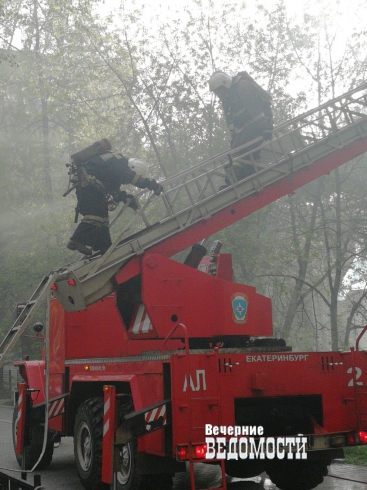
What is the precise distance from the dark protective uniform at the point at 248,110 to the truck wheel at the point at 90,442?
3.39 meters

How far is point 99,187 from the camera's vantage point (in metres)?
7.27

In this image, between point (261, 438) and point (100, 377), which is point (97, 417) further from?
point (261, 438)

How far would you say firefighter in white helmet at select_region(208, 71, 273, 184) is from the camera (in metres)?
8.28

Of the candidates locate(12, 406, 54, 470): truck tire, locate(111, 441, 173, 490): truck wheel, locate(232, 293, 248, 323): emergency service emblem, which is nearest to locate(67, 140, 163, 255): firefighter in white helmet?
locate(232, 293, 248, 323): emergency service emblem

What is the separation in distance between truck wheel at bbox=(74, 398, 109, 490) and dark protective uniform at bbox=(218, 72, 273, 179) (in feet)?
11.1

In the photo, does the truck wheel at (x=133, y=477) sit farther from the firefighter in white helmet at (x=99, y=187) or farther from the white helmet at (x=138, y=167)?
the white helmet at (x=138, y=167)

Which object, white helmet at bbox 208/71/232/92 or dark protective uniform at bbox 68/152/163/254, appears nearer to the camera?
dark protective uniform at bbox 68/152/163/254

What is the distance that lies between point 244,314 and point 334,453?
5.65 feet

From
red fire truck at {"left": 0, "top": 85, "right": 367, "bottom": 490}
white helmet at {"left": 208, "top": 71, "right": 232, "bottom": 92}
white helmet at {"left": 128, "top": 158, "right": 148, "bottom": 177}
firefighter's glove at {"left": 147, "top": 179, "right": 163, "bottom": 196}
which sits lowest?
red fire truck at {"left": 0, "top": 85, "right": 367, "bottom": 490}

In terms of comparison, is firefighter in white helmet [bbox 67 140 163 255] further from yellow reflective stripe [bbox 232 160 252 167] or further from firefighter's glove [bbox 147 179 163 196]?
yellow reflective stripe [bbox 232 160 252 167]

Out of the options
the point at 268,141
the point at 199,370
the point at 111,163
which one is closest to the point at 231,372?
the point at 199,370

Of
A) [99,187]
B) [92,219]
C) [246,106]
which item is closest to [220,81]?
[246,106]

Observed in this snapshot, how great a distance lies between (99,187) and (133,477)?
3.14 meters

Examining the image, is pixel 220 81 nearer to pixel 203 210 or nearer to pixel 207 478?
pixel 203 210
